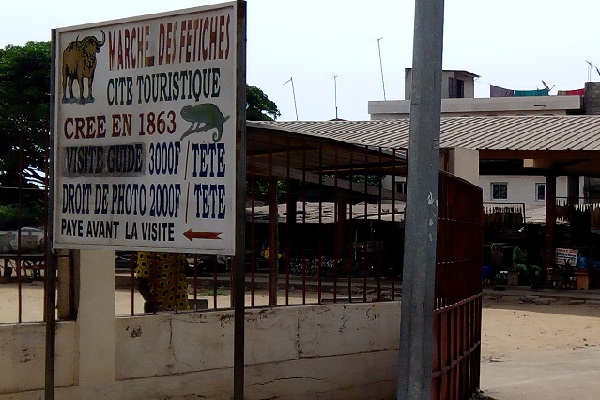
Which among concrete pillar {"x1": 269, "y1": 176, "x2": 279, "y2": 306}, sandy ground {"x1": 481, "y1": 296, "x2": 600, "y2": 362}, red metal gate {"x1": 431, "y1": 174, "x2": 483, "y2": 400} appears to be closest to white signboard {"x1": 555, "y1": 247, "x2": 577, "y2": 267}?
sandy ground {"x1": 481, "y1": 296, "x2": 600, "y2": 362}

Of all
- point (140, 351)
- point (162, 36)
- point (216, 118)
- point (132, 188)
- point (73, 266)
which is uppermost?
point (162, 36)

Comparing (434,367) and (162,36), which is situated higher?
(162,36)

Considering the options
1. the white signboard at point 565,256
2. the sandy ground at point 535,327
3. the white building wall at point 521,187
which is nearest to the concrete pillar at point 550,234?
the white signboard at point 565,256

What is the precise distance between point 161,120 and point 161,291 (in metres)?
3.32

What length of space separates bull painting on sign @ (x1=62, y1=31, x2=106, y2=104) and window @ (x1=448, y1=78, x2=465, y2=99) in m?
52.2

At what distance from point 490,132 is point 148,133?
20.3 m

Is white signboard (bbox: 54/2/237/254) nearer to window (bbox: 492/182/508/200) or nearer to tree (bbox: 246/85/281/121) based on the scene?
tree (bbox: 246/85/281/121)

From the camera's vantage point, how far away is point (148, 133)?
4.30 m

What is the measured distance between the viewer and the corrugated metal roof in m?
21.2

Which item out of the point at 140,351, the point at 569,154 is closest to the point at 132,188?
the point at 140,351

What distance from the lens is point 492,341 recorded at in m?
14.7

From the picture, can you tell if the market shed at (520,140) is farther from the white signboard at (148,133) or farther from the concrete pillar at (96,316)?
the white signboard at (148,133)

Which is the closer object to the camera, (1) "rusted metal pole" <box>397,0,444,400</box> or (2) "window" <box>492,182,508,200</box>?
(1) "rusted metal pole" <box>397,0,444,400</box>

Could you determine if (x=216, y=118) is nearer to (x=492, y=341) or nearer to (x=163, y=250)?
(x=163, y=250)
